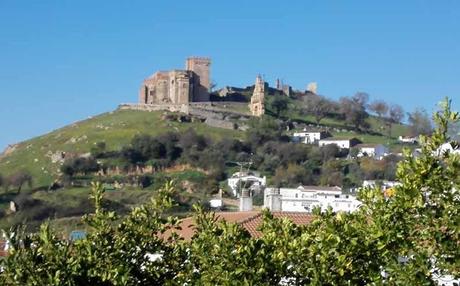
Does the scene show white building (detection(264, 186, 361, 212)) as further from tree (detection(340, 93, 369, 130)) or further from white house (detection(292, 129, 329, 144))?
tree (detection(340, 93, 369, 130))

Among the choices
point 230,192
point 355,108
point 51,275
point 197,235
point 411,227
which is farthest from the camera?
point 355,108

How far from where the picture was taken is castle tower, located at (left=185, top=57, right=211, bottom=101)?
11806 centimetres

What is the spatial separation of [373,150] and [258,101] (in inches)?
927

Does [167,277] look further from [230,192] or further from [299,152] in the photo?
[299,152]

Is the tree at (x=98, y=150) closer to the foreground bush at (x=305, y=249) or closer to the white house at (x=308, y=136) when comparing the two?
the white house at (x=308, y=136)

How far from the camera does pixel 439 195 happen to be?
1027cm

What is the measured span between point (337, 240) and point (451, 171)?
1.70 meters

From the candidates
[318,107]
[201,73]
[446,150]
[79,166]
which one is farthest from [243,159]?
[446,150]

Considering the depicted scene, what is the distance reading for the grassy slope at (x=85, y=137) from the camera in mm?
92375

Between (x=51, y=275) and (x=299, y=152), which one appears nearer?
(x=51, y=275)

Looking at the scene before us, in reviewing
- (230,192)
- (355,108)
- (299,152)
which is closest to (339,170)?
(299,152)

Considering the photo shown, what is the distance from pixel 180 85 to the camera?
113812 millimetres

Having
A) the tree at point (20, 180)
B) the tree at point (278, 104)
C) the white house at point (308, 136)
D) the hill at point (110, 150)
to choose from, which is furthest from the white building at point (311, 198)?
the tree at point (278, 104)

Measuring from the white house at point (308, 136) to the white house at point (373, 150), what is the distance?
5.67 metres
